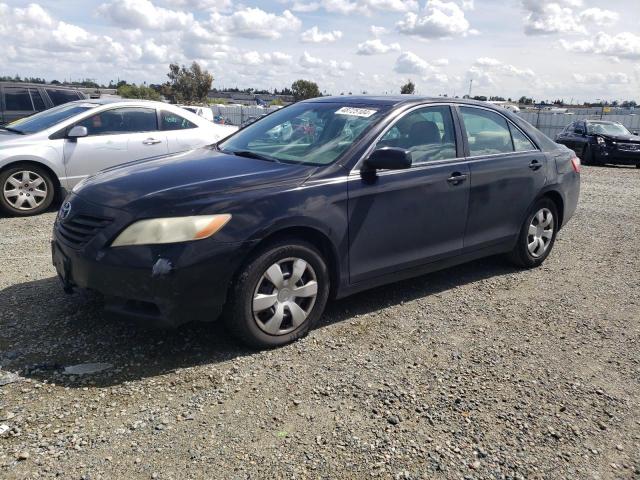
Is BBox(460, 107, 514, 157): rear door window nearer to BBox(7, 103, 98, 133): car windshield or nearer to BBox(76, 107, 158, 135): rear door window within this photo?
BBox(76, 107, 158, 135): rear door window

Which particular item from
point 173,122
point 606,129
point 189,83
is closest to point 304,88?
point 189,83

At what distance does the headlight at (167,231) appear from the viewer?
327 cm

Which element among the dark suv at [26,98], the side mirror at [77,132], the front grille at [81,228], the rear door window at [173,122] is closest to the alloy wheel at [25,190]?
the side mirror at [77,132]

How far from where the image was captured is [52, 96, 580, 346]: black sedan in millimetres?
3316

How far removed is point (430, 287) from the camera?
5078 millimetres

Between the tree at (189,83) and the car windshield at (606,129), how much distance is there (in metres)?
55.6

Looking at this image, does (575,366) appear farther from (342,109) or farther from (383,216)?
(342,109)

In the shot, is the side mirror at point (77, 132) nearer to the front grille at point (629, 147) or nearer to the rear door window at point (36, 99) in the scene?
the rear door window at point (36, 99)

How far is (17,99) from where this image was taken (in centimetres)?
1166

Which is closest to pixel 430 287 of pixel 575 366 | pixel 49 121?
pixel 575 366

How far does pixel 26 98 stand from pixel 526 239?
10.8 metres

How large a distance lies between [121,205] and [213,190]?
0.57 m

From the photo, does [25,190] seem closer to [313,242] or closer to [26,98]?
[313,242]

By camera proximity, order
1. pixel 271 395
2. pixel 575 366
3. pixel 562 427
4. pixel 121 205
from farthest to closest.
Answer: pixel 575 366 < pixel 121 205 < pixel 271 395 < pixel 562 427
